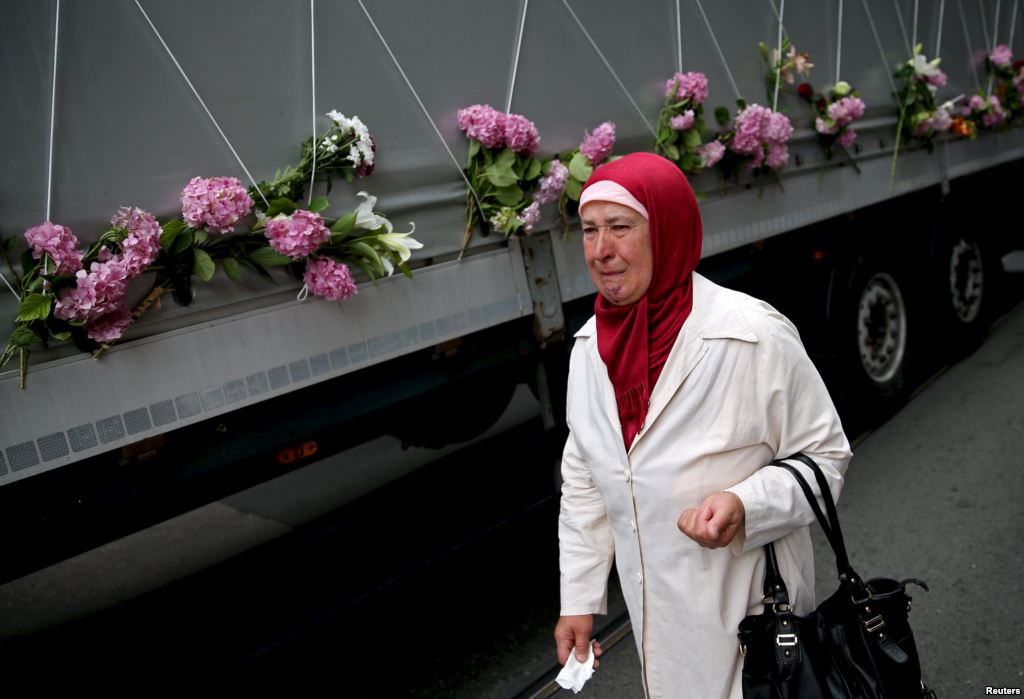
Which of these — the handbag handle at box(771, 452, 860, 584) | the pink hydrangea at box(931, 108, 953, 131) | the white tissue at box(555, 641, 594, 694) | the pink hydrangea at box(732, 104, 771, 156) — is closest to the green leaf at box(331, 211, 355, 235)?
the white tissue at box(555, 641, 594, 694)

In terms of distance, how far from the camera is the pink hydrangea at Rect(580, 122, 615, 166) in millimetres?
3781

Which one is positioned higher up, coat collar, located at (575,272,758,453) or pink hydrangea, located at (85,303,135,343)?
pink hydrangea, located at (85,303,135,343)

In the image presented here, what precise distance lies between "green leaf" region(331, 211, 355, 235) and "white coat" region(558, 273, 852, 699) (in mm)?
1243

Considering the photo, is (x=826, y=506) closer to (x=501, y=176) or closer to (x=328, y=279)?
(x=328, y=279)

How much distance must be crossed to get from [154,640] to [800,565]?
3304 mm

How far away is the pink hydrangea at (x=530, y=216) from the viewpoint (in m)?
3.54

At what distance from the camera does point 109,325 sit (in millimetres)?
2436

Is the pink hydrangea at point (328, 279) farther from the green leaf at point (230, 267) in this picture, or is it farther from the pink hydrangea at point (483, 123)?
the pink hydrangea at point (483, 123)

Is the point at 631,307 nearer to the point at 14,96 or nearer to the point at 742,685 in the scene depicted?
the point at 742,685

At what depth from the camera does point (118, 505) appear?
2.68m

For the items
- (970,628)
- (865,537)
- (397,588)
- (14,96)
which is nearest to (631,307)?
(14,96)

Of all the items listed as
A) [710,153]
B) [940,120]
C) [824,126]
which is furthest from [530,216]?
[940,120]

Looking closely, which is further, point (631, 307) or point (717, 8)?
point (717, 8)

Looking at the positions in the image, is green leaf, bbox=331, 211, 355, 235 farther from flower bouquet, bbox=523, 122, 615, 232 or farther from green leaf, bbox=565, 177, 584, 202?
green leaf, bbox=565, 177, 584, 202
